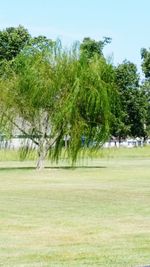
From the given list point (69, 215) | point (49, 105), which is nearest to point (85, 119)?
point (49, 105)

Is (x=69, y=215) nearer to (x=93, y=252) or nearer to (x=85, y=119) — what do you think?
(x=93, y=252)

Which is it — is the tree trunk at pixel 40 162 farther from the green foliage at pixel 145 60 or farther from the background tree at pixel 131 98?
the background tree at pixel 131 98

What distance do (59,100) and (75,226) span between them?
91.9 feet

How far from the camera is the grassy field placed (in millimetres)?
9727

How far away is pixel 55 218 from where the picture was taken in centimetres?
1504

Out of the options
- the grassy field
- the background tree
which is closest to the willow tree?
the grassy field

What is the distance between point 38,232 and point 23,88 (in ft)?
96.1

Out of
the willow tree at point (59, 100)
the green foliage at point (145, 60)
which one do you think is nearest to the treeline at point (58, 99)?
the willow tree at point (59, 100)

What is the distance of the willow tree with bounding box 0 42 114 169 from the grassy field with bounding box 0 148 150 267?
14.2m

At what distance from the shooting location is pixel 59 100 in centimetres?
4128

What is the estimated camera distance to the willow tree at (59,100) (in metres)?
40.5

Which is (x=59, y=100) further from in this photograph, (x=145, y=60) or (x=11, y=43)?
(x=11, y=43)

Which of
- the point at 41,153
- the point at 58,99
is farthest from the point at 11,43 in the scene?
the point at 41,153

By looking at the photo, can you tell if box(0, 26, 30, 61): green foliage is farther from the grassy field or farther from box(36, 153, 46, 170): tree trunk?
the grassy field
